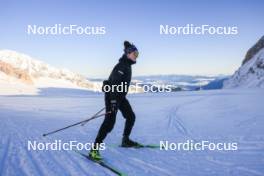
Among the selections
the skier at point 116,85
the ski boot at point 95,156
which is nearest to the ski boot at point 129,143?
the skier at point 116,85

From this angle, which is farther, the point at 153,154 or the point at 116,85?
the point at 153,154

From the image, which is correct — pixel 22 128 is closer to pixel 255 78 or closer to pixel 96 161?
pixel 96 161

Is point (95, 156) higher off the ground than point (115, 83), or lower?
lower

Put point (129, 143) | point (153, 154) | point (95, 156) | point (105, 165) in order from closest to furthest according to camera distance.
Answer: point (105, 165), point (95, 156), point (153, 154), point (129, 143)

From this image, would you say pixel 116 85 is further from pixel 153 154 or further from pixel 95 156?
pixel 153 154

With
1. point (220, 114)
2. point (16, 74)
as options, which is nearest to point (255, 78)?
point (16, 74)

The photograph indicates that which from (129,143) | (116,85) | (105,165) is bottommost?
(105,165)

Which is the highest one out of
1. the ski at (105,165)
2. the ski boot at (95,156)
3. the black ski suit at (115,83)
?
the black ski suit at (115,83)

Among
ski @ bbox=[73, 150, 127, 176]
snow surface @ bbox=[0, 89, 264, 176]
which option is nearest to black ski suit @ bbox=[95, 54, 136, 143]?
ski @ bbox=[73, 150, 127, 176]

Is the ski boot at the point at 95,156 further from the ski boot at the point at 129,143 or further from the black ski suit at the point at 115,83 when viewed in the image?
the ski boot at the point at 129,143

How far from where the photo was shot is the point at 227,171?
21.0ft

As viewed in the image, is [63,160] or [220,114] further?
[220,114]

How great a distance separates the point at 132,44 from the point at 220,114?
7.94m

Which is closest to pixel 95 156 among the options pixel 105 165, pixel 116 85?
pixel 105 165
